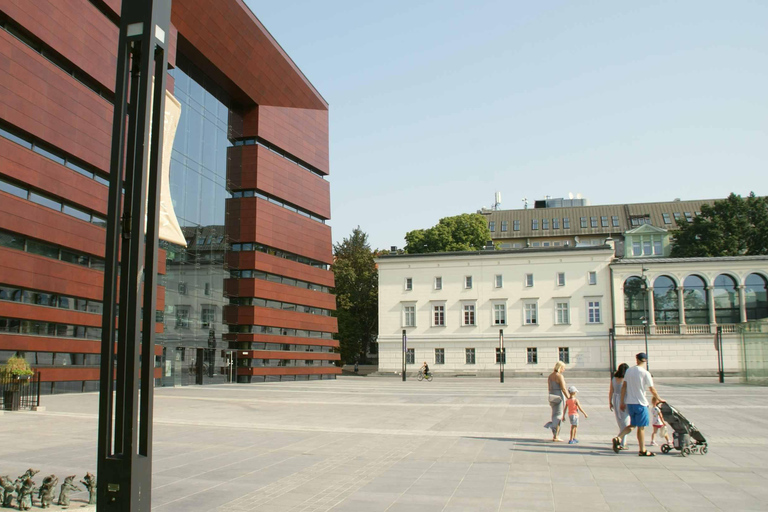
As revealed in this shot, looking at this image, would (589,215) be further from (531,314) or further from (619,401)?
(619,401)

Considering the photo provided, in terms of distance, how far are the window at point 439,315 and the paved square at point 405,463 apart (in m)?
45.4

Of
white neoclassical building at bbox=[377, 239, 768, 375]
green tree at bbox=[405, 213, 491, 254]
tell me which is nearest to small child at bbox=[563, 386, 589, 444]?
white neoclassical building at bbox=[377, 239, 768, 375]

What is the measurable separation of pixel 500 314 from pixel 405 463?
54472 millimetres

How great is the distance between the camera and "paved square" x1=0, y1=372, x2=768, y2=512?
27.6ft

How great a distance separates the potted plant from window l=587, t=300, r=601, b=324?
51.2m

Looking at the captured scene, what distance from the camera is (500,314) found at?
2547 inches

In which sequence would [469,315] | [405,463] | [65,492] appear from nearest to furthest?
[65,492], [405,463], [469,315]

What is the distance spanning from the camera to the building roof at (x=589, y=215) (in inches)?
3949

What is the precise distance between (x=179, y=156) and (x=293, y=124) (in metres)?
15.1

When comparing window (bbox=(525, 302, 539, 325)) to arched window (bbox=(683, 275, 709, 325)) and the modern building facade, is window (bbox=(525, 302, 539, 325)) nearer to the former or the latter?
arched window (bbox=(683, 275, 709, 325))

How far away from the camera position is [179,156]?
4028cm

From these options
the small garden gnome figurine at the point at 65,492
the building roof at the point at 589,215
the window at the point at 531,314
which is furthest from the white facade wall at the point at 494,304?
the small garden gnome figurine at the point at 65,492

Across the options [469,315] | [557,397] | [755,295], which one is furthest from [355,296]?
[557,397]

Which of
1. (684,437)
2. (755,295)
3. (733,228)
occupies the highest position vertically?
(733,228)
